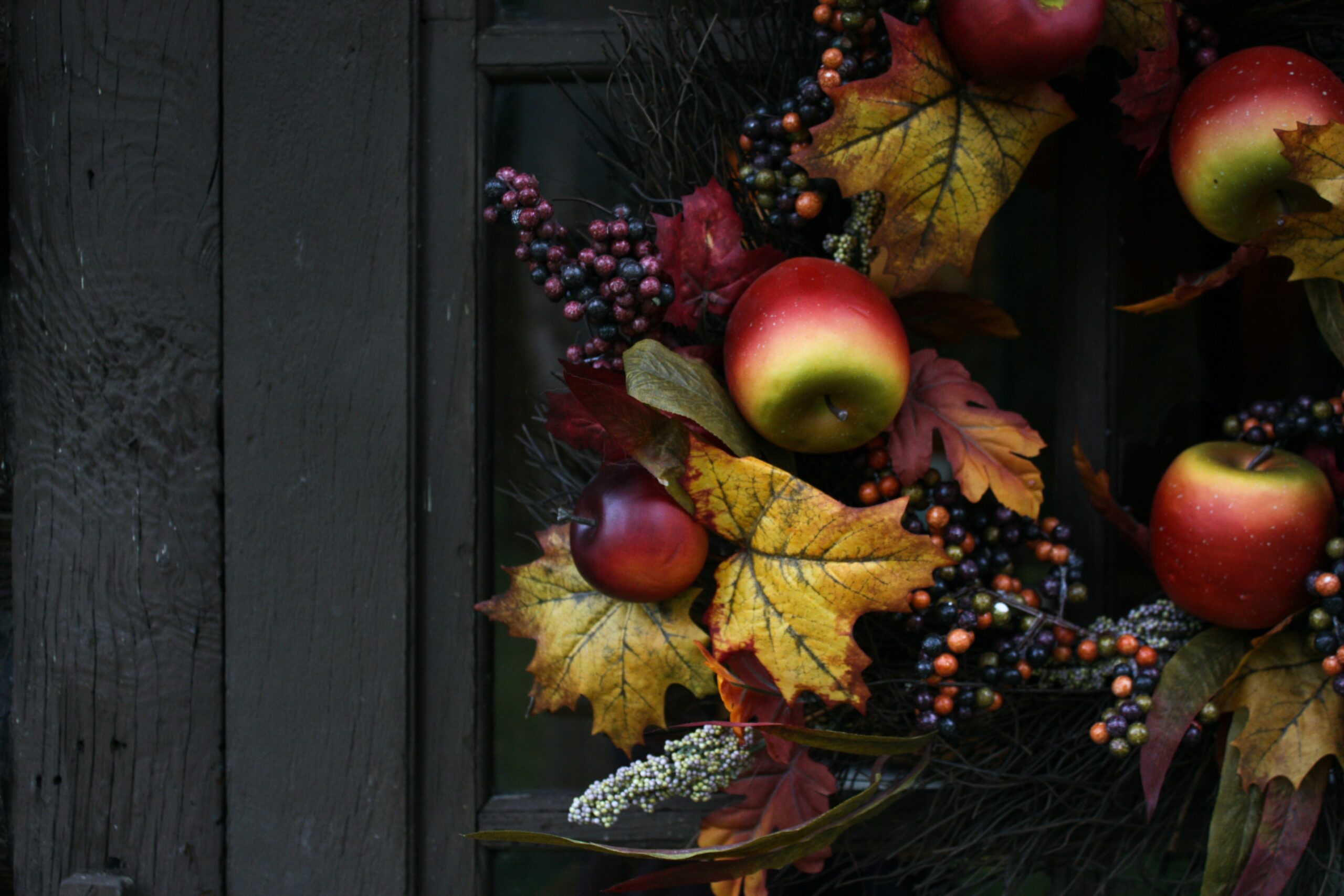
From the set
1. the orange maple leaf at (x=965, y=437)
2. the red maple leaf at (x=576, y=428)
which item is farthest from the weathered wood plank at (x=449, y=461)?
the orange maple leaf at (x=965, y=437)

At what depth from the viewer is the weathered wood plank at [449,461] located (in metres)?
0.77

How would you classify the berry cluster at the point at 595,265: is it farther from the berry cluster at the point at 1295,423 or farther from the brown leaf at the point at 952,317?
the berry cluster at the point at 1295,423

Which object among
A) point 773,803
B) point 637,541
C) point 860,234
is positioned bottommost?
point 773,803

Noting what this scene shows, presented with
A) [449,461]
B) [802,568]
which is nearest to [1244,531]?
[802,568]

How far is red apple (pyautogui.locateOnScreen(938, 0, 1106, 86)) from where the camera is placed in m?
0.57

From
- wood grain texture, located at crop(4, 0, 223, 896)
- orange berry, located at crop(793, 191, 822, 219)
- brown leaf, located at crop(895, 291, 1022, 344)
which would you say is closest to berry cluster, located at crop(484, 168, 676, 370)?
orange berry, located at crop(793, 191, 822, 219)

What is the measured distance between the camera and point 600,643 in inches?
26.5

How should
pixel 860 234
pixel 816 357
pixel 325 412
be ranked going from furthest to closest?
1. pixel 325 412
2. pixel 860 234
3. pixel 816 357

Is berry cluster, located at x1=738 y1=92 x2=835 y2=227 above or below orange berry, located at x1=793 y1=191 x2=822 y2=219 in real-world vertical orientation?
above

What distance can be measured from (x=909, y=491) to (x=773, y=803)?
254mm

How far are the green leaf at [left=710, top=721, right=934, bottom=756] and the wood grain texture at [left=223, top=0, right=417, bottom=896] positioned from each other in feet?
1.16

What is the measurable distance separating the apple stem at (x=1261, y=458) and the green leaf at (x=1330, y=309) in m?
0.07

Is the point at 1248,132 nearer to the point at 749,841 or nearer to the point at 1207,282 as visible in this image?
the point at 1207,282

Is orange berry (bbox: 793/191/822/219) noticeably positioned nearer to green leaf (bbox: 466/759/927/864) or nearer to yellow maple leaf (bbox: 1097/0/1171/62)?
yellow maple leaf (bbox: 1097/0/1171/62)
